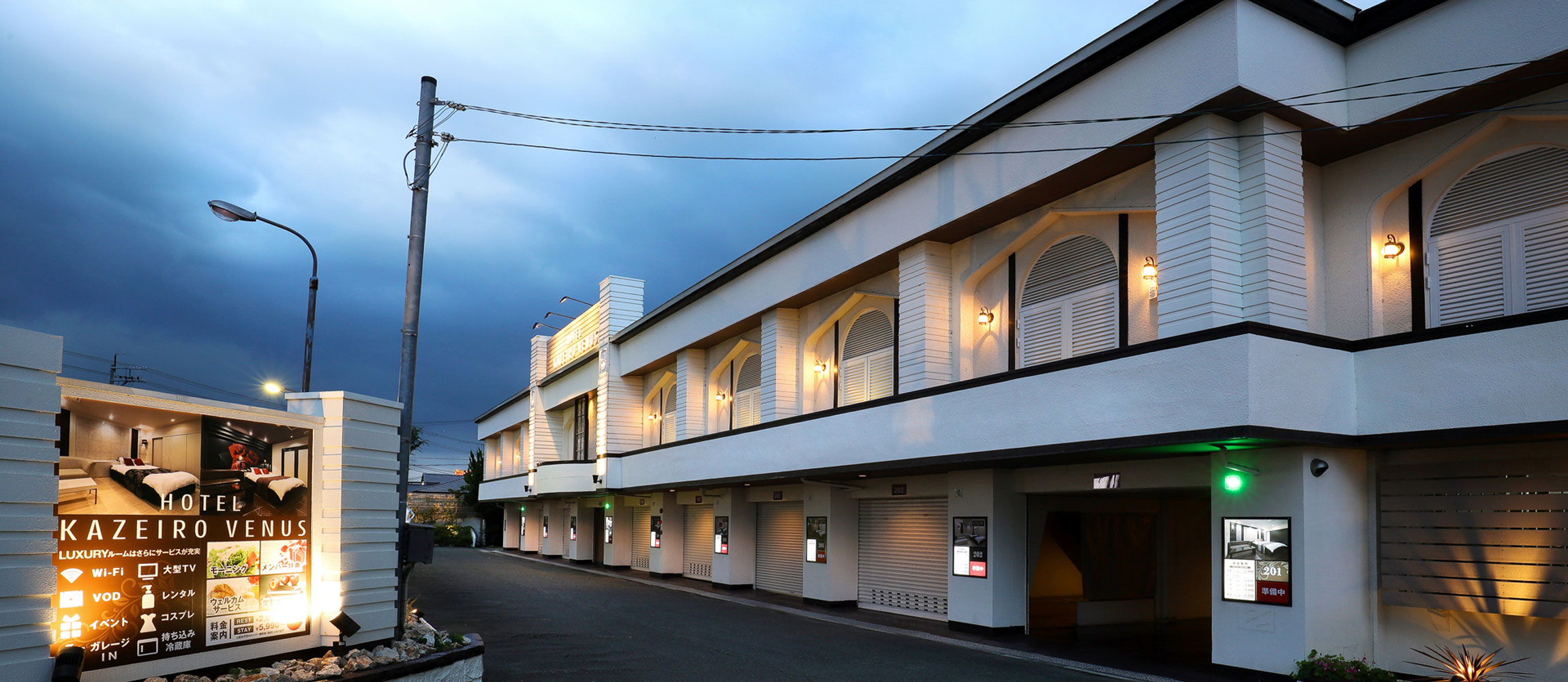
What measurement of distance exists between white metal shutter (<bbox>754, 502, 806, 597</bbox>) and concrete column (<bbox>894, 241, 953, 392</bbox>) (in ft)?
23.9

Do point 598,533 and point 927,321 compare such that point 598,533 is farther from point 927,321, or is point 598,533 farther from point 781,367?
point 927,321

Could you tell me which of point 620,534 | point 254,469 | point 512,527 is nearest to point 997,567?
point 254,469

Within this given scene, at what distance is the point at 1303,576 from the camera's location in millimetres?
10758

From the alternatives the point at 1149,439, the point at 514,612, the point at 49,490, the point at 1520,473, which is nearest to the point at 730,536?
the point at 514,612

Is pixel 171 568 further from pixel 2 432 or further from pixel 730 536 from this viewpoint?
pixel 730 536

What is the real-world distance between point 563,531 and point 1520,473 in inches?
1437

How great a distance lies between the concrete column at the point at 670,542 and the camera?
29625 mm

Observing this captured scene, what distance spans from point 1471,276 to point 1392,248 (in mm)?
840

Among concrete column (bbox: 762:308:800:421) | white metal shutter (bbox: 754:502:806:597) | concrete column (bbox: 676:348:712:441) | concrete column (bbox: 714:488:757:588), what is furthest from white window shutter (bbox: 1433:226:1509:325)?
concrete column (bbox: 676:348:712:441)

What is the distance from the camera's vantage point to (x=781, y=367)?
71.8 ft

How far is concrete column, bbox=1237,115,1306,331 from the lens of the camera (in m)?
11.2

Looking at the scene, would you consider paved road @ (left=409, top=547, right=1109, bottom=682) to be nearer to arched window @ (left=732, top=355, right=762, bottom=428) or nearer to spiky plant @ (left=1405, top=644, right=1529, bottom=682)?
spiky plant @ (left=1405, top=644, right=1529, bottom=682)

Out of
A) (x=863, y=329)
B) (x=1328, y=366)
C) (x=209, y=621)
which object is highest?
(x=863, y=329)

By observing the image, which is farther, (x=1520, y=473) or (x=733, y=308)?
(x=733, y=308)
